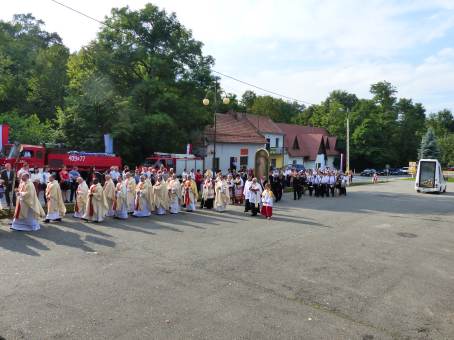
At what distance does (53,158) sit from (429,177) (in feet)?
93.8

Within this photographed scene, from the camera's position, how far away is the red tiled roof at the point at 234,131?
4344 cm

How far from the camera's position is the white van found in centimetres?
3366

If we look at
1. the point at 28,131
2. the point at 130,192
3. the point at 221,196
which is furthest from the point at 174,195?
the point at 28,131

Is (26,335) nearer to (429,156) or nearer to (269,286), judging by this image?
(269,286)

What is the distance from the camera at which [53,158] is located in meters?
23.0

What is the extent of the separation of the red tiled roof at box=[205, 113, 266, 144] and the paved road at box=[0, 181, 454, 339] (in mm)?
29282

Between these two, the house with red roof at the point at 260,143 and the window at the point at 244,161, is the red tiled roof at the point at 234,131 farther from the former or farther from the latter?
the window at the point at 244,161

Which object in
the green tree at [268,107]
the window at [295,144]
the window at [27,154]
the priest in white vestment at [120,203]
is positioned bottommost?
the priest in white vestment at [120,203]

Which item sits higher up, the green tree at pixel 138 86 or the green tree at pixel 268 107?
the green tree at pixel 268 107

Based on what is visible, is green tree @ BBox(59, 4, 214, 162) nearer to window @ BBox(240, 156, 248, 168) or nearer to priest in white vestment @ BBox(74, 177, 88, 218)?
priest in white vestment @ BBox(74, 177, 88, 218)

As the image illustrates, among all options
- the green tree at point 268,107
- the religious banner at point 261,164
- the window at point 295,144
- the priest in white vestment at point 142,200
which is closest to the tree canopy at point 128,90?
the religious banner at point 261,164

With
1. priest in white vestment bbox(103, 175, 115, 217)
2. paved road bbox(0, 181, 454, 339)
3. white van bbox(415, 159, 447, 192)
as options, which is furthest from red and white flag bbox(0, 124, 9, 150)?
white van bbox(415, 159, 447, 192)

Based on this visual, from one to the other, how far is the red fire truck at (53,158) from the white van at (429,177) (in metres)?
25.0

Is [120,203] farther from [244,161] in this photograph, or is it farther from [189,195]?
[244,161]
